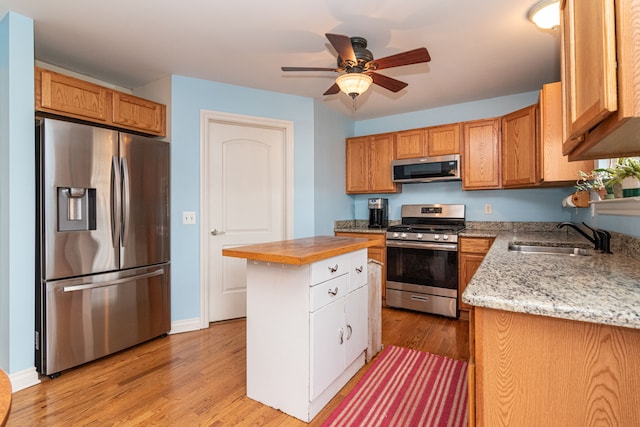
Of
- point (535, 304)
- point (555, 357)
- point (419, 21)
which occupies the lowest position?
point (555, 357)

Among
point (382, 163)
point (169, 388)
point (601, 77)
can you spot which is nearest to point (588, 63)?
point (601, 77)

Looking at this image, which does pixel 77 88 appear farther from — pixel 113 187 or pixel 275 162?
pixel 275 162

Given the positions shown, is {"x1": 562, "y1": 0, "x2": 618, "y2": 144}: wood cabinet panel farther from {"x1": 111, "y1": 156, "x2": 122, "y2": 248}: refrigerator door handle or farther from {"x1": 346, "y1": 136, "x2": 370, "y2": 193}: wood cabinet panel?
{"x1": 346, "y1": 136, "x2": 370, "y2": 193}: wood cabinet panel

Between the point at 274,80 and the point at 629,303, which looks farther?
the point at 274,80

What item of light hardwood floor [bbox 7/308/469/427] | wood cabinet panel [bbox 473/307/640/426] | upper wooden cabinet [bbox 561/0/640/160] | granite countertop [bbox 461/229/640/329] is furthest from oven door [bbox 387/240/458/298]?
wood cabinet panel [bbox 473/307/640/426]

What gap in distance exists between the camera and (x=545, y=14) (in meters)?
1.90

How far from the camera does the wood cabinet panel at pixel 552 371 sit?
0.78m

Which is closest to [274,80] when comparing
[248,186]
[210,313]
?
[248,186]

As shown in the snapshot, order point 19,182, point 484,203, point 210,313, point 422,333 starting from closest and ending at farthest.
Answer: point 19,182
point 422,333
point 210,313
point 484,203

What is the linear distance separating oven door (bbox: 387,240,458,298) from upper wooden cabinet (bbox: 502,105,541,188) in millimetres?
881

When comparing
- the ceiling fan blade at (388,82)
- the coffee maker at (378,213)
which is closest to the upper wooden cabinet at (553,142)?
the ceiling fan blade at (388,82)

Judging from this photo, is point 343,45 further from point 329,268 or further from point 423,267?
point 423,267

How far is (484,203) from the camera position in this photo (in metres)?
3.65

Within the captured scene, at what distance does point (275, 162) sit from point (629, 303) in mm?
3078
